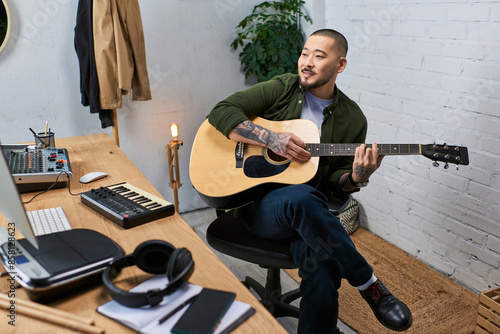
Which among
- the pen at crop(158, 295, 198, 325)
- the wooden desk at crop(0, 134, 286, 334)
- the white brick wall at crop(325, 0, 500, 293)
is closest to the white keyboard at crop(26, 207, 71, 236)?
the wooden desk at crop(0, 134, 286, 334)

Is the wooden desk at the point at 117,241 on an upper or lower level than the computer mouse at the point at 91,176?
lower

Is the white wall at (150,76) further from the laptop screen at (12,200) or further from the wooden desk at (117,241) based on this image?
the laptop screen at (12,200)

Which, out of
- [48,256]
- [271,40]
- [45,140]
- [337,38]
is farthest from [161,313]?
[271,40]

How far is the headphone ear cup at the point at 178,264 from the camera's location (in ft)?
2.98

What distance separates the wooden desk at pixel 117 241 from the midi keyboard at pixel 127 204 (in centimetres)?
2

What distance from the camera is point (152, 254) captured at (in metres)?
0.98

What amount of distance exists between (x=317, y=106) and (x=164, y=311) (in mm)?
1381

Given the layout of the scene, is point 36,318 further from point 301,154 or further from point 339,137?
point 339,137

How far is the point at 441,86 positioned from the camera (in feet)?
7.55

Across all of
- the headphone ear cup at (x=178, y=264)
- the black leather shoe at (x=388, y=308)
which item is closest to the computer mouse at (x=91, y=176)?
the headphone ear cup at (x=178, y=264)

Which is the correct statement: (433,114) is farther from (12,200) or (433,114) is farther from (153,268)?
(12,200)

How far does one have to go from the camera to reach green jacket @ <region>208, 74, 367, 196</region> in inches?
73.5

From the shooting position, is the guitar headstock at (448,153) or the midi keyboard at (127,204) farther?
the guitar headstock at (448,153)

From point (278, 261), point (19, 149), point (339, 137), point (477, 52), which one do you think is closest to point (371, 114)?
point (477, 52)
